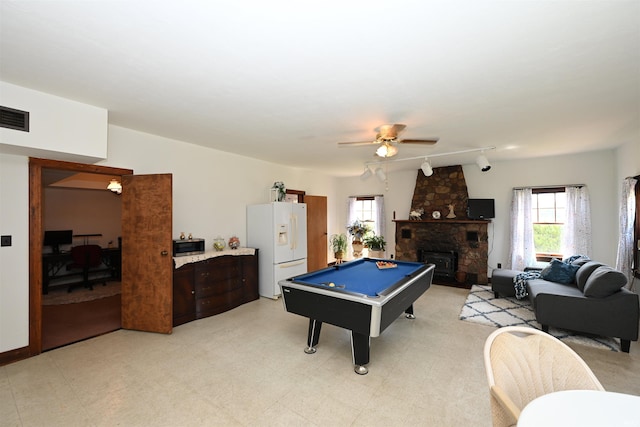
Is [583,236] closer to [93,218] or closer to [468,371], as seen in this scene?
[468,371]

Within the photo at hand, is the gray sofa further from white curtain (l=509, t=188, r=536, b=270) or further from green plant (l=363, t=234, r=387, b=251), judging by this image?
green plant (l=363, t=234, r=387, b=251)

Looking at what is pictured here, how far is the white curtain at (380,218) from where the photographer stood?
711cm

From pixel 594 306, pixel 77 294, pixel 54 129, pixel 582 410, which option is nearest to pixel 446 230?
pixel 594 306

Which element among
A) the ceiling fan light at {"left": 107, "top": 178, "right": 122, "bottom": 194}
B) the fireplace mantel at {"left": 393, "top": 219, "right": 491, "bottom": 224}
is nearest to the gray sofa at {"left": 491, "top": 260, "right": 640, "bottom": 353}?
the fireplace mantel at {"left": 393, "top": 219, "right": 491, "bottom": 224}

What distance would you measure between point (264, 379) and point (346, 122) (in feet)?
9.32

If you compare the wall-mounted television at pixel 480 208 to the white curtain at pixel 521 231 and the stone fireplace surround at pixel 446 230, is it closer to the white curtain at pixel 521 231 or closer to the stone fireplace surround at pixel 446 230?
the stone fireplace surround at pixel 446 230

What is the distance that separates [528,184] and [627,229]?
1.71 metres

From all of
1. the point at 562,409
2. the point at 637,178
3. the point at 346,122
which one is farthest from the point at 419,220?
the point at 562,409

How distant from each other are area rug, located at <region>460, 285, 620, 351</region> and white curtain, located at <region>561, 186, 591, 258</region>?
156cm

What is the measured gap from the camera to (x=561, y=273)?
3861mm

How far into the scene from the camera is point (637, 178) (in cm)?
380

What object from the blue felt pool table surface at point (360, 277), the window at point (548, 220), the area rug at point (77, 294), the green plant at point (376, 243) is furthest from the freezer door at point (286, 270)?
the window at point (548, 220)

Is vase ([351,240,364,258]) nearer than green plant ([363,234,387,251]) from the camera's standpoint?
No

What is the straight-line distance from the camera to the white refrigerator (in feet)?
15.4
